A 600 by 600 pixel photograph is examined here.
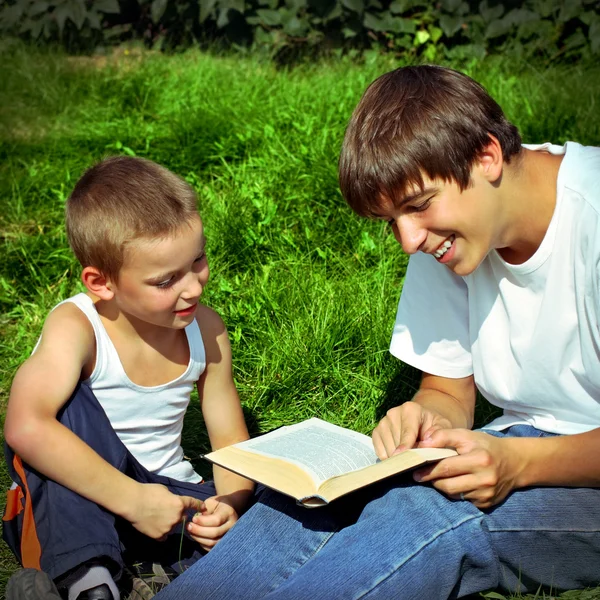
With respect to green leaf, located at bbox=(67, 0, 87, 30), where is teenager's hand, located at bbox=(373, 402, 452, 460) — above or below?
below

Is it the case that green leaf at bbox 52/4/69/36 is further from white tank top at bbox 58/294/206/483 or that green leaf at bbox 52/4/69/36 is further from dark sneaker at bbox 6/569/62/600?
dark sneaker at bbox 6/569/62/600

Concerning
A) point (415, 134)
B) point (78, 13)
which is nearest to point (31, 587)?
point (415, 134)

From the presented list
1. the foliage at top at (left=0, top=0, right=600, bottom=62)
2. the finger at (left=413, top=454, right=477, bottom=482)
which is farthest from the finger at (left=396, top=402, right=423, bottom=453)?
the foliage at top at (left=0, top=0, right=600, bottom=62)

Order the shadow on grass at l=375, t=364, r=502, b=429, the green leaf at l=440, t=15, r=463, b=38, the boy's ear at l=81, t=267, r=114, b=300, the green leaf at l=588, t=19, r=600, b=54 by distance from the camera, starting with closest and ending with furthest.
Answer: the boy's ear at l=81, t=267, r=114, b=300
the shadow on grass at l=375, t=364, r=502, b=429
the green leaf at l=588, t=19, r=600, b=54
the green leaf at l=440, t=15, r=463, b=38

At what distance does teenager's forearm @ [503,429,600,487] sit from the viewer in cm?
215

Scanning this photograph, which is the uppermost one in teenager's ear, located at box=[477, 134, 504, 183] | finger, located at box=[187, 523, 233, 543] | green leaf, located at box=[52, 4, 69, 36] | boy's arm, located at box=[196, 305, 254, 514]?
teenager's ear, located at box=[477, 134, 504, 183]

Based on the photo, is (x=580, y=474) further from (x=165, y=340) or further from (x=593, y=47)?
(x=593, y=47)

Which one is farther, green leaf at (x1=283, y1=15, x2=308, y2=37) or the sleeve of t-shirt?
green leaf at (x1=283, y1=15, x2=308, y2=37)

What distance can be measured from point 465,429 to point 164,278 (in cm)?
86

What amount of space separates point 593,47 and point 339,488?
4292 millimetres

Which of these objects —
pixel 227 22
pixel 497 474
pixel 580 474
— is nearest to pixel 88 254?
pixel 497 474

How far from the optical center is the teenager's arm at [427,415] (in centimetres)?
227

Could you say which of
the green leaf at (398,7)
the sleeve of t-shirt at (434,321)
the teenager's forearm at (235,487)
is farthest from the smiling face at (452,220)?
the green leaf at (398,7)

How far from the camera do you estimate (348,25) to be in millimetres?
5918
